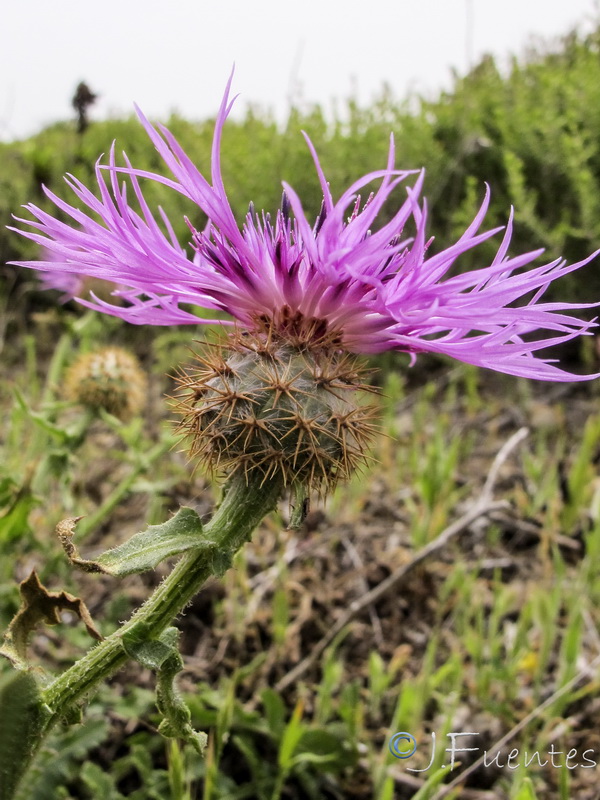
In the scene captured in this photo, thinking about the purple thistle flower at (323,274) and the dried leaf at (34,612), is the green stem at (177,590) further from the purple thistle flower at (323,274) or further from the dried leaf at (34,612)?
the purple thistle flower at (323,274)

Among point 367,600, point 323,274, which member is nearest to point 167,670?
point 323,274

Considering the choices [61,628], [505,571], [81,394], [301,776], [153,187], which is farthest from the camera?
[153,187]

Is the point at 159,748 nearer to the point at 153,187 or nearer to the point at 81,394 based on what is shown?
the point at 81,394

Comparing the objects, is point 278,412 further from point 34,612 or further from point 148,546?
point 34,612

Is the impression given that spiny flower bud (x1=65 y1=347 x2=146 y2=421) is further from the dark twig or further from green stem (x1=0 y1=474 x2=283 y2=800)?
green stem (x1=0 y1=474 x2=283 y2=800)

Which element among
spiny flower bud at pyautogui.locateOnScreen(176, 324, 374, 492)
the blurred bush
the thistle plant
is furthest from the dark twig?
the blurred bush

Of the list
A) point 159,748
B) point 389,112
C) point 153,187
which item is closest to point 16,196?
point 153,187
